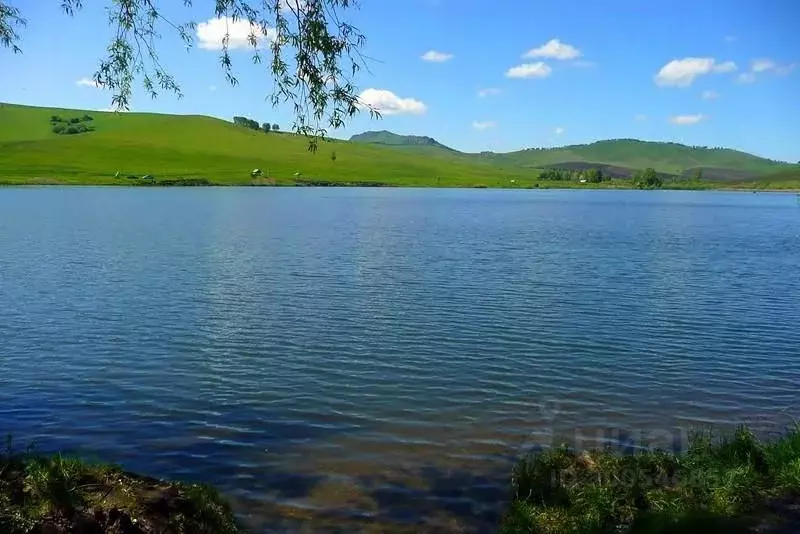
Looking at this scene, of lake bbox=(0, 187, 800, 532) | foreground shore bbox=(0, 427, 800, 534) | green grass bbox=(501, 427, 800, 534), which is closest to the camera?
foreground shore bbox=(0, 427, 800, 534)

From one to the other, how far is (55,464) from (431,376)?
1175 centimetres

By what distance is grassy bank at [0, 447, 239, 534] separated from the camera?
880 cm

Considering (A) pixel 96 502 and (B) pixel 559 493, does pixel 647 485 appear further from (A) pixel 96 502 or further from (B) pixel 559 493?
(A) pixel 96 502

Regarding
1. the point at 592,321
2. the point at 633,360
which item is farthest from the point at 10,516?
the point at 592,321

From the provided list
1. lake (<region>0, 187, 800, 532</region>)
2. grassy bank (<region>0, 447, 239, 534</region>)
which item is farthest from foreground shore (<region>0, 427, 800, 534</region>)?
lake (<region>0, 187, 800, 532</region>)

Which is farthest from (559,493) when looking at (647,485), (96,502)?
(96,502)

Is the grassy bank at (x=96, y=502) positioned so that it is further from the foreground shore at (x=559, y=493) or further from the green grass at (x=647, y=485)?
the green grass at (x=647, y=485)

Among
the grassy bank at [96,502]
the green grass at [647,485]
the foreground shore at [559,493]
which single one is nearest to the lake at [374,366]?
the green grass at [647,485]

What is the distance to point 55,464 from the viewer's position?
415 inches

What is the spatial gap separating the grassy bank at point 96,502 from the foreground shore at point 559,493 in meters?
0.02

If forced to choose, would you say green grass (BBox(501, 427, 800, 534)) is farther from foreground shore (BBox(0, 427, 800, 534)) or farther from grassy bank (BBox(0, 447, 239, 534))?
grassy bank (BBox(0, 447, 239, 534))

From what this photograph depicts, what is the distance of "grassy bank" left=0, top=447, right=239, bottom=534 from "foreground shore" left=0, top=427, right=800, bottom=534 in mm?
16

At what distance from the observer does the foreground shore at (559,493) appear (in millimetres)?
9148

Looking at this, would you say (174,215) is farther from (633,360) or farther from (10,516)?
(10,516)
